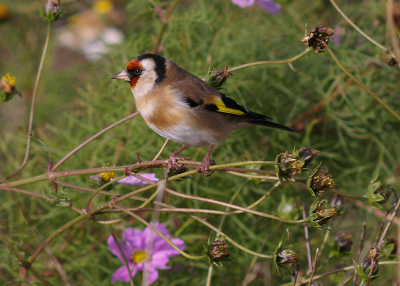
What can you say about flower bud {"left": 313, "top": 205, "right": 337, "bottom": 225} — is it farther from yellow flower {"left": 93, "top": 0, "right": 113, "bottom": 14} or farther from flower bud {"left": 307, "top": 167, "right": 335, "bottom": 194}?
yellow flower {"left": 93, "top": 0, "right": 113, "bottom": 14}

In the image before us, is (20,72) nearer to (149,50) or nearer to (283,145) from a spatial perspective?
(149,50)

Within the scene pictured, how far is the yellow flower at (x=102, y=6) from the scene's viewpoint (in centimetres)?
336

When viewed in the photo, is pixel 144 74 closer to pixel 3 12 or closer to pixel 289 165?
pixel 289 165

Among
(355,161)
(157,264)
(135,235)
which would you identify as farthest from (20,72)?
(355,161)

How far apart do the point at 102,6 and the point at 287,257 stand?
9.03 feet

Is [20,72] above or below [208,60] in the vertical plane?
below

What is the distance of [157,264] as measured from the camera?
60.2 inches

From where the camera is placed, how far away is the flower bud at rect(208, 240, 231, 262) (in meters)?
1.12

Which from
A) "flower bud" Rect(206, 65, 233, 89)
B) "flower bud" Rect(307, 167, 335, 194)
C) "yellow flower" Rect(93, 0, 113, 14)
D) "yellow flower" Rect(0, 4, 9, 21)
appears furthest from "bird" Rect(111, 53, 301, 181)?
"yellow flower" Rect(93, 0, 113, 14)

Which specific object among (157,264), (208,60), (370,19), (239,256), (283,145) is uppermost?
(370,19)

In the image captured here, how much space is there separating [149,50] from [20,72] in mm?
1319

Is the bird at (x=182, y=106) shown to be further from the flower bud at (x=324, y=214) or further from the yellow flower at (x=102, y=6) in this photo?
the yellow flower at (x=102, y=6)

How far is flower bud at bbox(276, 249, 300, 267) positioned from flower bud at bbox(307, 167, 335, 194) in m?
0.18

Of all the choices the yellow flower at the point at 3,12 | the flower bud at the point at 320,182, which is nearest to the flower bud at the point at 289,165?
the flower bud at the point at 320,182
